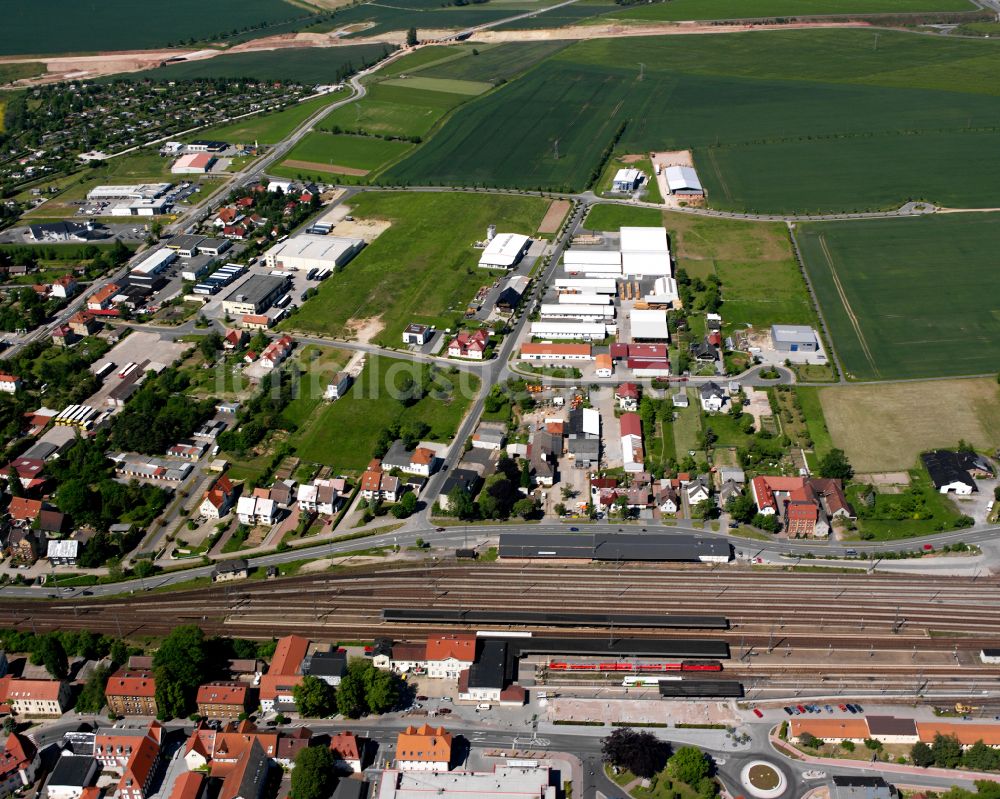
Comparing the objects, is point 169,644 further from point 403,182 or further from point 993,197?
point 993,197

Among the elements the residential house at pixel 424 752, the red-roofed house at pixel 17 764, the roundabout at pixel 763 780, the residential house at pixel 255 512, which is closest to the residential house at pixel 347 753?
the residential house at pixel 424 752

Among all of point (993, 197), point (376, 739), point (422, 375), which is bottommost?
point (376, 739)

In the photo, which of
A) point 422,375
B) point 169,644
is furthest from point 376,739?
point 422,375

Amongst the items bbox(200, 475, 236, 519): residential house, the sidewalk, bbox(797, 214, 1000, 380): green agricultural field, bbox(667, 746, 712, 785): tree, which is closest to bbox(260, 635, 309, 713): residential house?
bbox(200, 475, 236, 519): residential house

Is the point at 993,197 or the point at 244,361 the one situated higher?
the point at 993,197

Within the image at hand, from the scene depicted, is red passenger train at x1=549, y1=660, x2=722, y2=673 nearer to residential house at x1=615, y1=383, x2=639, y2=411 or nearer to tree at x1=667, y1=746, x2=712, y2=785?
tree at x1=667, y1=746, x2=712, y2=785

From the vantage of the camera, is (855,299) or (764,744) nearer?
(764,744)
